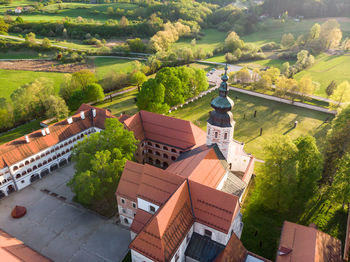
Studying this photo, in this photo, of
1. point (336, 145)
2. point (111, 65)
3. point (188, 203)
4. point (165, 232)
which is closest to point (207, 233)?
point (188, 203)

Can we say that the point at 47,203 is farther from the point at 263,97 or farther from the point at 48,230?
the point at 263,97

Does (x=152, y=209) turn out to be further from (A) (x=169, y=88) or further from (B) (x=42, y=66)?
(B) (x=42, y=66)

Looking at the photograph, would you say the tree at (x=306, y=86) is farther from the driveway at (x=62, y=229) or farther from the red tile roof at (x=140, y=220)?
the driveway at (x=62, y=229)

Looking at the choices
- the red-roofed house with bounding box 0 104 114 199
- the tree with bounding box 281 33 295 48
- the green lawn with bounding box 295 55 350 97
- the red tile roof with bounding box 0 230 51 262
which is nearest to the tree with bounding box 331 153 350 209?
the red tile roof with bounding box 0 230 51 262

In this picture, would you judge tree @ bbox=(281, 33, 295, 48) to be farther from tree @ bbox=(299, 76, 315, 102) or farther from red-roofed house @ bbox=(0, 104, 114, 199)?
red-roofed house @ bbox=(0, 104, 114, 199)

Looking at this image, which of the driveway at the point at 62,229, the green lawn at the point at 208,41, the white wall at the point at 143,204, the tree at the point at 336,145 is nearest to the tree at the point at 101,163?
the driveway at the point at 62,229

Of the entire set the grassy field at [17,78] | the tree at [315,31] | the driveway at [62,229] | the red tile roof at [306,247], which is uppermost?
the tree at [315,31]
